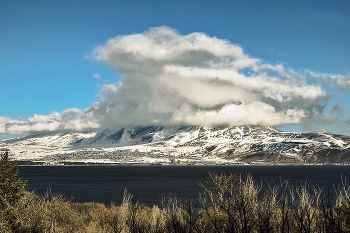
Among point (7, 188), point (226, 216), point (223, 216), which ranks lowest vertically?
A: point (223, 216)

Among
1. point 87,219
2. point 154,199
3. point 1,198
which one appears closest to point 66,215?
point 1,198

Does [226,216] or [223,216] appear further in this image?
[223,216]

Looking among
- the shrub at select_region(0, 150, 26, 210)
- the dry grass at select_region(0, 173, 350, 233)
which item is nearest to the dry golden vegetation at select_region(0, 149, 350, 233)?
the dry grass at select_region(0, 173, 350, 233)

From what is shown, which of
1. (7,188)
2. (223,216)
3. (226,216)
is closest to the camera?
(226,216)

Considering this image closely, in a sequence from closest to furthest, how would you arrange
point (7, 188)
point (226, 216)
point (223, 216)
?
point (226, 216)
point (223, 216)
point (7, 188)

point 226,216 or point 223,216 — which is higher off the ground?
point 226,216

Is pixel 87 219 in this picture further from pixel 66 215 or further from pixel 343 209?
pixel 343 209

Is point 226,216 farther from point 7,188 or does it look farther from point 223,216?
point 7,188

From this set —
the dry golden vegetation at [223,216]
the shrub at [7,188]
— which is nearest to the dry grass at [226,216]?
the dry golden vegetation at [223,216]

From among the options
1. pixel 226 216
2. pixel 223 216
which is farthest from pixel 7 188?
pixel 226 216

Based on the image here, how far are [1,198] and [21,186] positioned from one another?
10.8ft

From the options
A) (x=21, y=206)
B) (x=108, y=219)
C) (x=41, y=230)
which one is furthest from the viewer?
Result: (x=108, y=219)

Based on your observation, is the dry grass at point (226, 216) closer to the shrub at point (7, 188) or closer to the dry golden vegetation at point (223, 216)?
the dry golden vegetation at point (223, 216)

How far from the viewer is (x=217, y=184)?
113 feet
